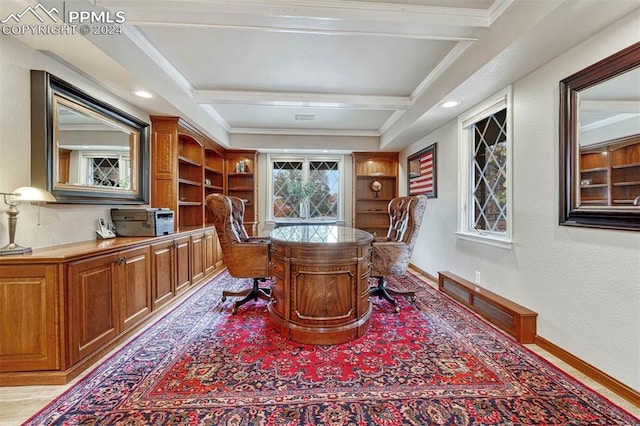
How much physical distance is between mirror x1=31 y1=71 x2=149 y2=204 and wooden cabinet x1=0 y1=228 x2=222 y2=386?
1.76ft

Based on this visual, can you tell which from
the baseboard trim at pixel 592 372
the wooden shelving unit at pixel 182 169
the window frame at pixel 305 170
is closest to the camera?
the baseboard trim at pixel 592 372

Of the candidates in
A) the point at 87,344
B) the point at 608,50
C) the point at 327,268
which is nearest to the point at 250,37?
the point at 327,268

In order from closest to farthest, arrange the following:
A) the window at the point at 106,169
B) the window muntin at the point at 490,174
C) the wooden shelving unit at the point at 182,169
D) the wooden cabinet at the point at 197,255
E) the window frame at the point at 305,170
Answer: the window at the point at 106,169 < the window muntin at the point at 490,174 < the wooden shelving unit at the point at 182,169 < the wooden cabinet at the point at 197,255 < the window frame at the point at 305,170

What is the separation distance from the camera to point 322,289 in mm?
2143

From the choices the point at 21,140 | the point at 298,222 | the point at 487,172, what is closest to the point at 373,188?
the point at 298,222

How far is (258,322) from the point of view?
2.61 metres

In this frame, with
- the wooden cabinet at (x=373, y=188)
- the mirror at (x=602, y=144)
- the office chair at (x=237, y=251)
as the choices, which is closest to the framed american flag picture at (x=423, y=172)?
the wooden cabinet at (x=373, y=188)

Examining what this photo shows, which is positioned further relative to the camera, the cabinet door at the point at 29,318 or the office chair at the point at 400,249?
the office chair at the point at 400,249

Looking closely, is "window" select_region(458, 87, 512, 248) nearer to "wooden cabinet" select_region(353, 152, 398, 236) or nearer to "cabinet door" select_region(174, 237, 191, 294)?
"wooden cabinet" select_region(353, 152, 398, 236)

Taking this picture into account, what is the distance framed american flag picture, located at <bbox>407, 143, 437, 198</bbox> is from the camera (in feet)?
13.5

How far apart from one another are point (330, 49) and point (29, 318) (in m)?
3.03

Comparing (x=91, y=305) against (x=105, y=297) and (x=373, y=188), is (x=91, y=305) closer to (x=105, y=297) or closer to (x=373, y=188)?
(x=105, y=297)

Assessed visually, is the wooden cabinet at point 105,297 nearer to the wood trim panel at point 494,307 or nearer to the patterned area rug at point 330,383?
the patterned area rug at point 330,383

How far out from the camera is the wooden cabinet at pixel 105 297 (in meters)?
1.79
